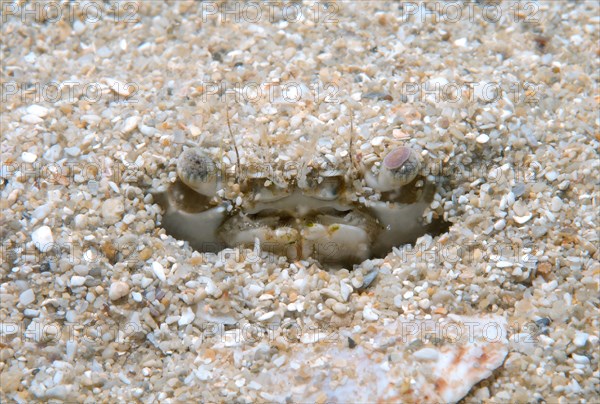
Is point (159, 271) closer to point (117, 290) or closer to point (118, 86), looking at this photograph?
point (117, 290)

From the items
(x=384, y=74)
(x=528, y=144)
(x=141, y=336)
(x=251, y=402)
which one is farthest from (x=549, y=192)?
(x=141, y=336)

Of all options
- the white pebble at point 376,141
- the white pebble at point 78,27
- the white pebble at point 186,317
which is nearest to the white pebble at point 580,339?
the white pebble at point 376,141

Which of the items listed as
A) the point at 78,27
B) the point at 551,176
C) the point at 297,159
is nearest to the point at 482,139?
the point at 551,176

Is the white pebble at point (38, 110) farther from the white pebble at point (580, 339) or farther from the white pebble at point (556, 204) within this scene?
the white pebble at point (580, 339)

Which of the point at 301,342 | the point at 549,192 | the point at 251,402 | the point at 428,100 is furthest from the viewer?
the point at 428,100

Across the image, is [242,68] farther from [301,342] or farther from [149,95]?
[301,342]

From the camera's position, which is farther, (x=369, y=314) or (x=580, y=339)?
(x=369, y=314)

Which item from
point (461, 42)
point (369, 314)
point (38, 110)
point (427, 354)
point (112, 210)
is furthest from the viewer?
point (461, 42)

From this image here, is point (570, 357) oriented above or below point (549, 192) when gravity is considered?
below
